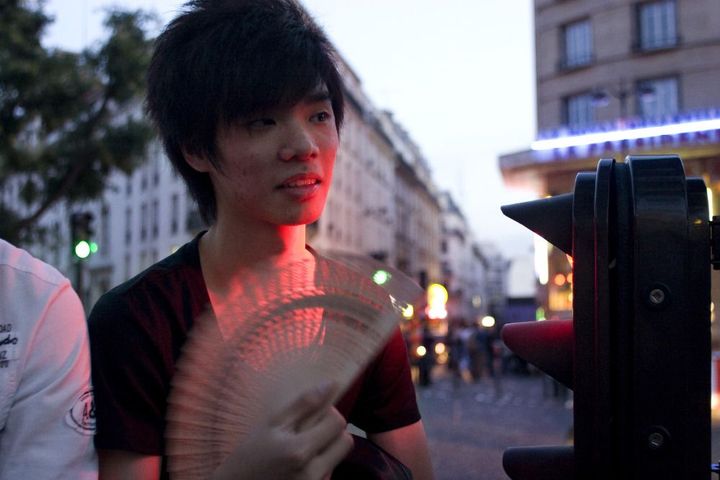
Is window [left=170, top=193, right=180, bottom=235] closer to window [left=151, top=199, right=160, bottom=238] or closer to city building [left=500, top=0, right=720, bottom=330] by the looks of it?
window [left=151, top=199, right=160, bottom=238]

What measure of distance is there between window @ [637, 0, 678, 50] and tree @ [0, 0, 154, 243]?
58.5 ft

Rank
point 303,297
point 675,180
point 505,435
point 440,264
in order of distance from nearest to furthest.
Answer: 1. point 303,297
2. point 675,180
3. point 505,435
4. point 440,264

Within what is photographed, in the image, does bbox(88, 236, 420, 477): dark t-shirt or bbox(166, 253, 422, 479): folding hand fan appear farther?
bbox(88, 236, 420, 477): dark t-shirt

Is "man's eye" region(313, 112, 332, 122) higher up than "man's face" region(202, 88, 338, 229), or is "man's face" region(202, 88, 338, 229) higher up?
"man's eye" region(313, 112, 332, 122)

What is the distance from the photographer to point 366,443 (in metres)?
1.58

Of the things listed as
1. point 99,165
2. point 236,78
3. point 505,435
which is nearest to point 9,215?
point 99,165

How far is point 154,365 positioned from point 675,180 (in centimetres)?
93

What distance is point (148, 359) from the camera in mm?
1664

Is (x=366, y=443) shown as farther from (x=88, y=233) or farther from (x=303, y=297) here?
(x=88, y=233)

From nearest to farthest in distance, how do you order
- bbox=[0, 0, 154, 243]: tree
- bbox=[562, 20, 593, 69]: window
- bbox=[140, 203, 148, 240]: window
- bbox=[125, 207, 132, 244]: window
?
bbox=[0, 0, 154, 243]: tree, bbox=[562, 20, 593, 69]: window, bbox=[140, 203, 148, 240]: window, bbox=[125, 207, 132, 244]: window

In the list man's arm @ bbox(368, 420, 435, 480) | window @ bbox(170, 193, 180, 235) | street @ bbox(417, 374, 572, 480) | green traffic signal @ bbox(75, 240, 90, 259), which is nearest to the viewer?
man's arm @ bbox(368, 420, 435, 480)

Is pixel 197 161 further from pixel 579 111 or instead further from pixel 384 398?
pixel 579 111

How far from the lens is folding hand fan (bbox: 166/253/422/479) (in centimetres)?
134

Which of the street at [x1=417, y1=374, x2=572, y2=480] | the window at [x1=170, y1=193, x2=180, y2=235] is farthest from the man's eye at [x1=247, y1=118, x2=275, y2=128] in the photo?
the window at [x1=170, y1=193, x2=180, y2=235]
